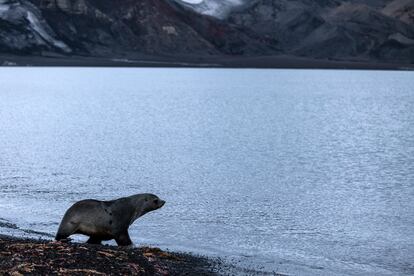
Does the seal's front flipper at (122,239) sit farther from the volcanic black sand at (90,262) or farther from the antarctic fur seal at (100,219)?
the volcanic black sand at (90,262)

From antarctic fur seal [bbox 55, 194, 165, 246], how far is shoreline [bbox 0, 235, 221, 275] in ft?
2.96

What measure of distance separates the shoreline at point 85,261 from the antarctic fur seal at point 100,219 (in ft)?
2.96

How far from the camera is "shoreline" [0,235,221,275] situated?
580 inches

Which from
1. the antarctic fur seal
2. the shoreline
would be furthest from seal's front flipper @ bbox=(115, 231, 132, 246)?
the shoreline

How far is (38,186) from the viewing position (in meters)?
33.9

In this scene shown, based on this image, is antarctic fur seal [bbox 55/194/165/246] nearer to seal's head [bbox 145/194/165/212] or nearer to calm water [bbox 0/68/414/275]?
seal's head [bbox 145/194/165/212]

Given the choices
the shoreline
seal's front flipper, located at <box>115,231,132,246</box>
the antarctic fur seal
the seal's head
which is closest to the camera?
the shoreline

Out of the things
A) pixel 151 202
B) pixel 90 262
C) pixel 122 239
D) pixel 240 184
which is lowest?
pixel 240 184

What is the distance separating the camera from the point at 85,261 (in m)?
15.7

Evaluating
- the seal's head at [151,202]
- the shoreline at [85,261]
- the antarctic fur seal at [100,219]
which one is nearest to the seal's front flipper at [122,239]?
the antarctic fur seal at [100,219]

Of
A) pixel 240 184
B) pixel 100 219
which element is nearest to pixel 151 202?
pixel 100 219

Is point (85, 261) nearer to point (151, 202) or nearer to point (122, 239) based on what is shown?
point (122, 239)

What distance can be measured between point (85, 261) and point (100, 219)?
3.37 meters

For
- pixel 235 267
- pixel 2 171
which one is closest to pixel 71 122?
pixel 2 171
